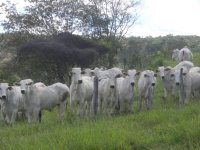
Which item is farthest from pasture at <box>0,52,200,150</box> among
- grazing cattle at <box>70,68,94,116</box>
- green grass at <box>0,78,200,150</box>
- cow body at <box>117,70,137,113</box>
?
cow body at <box>117,70,137,113</box>

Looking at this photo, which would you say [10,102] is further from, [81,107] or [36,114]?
[81,107]

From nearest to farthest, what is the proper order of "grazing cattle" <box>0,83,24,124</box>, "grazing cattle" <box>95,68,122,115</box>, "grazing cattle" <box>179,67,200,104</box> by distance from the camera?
"grazing cattle" <box>0,83,24,124</box> → "grazing cattle" <box>95,68,122,115</box> → "grazing cattle" <box>179,67,200,104</box>

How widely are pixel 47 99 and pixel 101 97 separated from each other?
240 cm

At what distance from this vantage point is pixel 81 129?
37.6 ft

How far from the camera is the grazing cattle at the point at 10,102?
Answer: 18.0 metres

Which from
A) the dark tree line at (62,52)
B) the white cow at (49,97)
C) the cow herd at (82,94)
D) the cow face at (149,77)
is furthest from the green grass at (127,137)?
the dark tree line at (62,52)

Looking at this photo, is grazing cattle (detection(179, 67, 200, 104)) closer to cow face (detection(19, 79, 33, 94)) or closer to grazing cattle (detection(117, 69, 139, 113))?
grazing cattle (detection(117, 69, 139, 113))

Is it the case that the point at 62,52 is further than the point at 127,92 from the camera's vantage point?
Yes

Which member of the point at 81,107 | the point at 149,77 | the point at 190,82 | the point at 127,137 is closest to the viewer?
the point at 127,137

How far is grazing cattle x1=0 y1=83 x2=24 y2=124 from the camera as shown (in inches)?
708

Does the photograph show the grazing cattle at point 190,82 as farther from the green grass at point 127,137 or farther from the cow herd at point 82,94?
→ the green grass at point 127,137

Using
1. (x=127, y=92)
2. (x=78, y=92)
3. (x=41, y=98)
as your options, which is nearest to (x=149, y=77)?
(x=127, y=92)

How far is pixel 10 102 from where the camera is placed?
18.1 m

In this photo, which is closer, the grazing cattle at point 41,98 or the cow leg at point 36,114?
the cow leg at point 36,114
